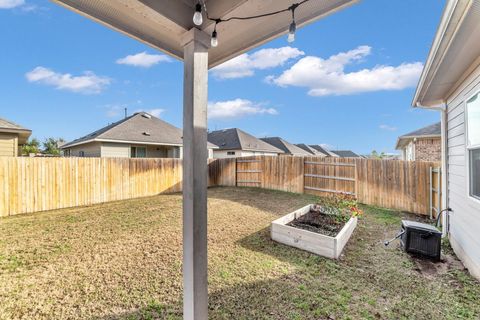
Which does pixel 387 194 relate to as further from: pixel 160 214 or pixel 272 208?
pixel 160 214

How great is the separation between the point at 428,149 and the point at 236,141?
526 inches

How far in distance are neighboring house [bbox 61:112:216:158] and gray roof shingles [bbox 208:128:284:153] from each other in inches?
214

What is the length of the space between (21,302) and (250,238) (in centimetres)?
332

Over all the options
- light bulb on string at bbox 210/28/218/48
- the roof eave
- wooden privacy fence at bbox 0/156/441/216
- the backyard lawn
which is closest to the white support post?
light bulb on string at bbox 210/28/218/48

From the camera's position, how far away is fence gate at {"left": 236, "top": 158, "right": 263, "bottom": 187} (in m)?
11.0

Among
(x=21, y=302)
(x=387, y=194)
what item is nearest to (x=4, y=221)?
(x=21, y=302)

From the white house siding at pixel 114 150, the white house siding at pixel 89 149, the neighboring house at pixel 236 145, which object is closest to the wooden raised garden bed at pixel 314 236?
the white house siding at pixel 114 150

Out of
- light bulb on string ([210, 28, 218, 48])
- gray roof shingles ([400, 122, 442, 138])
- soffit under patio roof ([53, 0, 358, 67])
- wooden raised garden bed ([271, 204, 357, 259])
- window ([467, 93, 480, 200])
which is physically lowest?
wooden raised garden bed ([271, 204, 357, 259])

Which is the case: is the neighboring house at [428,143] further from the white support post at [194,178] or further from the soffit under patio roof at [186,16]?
the white support post at [194,178]

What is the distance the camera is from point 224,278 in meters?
2.83

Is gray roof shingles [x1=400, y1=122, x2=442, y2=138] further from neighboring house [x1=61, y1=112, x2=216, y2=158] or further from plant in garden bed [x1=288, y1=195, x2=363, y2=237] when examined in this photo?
neighboring house [x1=61, y1=112, x2=216, y2=158]

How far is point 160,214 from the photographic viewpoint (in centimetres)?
601

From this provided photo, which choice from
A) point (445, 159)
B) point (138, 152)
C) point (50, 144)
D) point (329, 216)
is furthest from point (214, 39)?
point (50, 144)

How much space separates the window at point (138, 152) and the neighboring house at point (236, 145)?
7.23 meters
